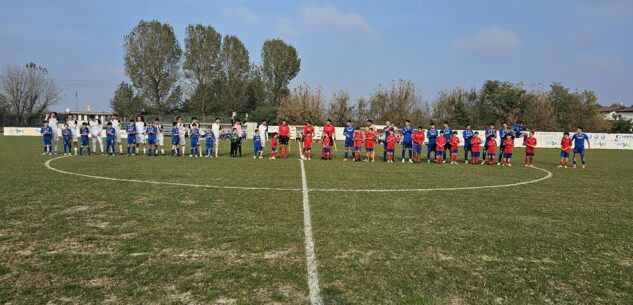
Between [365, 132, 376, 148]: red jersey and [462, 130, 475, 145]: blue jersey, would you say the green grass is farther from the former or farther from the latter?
[462, 130, 475, 145]: blue jersey

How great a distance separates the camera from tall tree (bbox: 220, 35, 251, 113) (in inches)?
2564

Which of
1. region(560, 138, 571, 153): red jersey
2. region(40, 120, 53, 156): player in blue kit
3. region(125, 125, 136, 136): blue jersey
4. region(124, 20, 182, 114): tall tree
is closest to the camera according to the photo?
region(560, 138, 571, 153): red jersey

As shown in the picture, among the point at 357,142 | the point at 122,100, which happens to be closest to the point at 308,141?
the point at 357,142

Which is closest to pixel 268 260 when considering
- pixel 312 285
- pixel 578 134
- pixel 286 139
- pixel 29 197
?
pixel 312 285

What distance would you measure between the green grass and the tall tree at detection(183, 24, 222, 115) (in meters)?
55.4

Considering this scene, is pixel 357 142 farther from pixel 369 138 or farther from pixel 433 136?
pixel 433 136

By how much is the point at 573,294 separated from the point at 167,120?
55343 mm

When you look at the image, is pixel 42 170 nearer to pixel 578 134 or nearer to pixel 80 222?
pixel 80 222

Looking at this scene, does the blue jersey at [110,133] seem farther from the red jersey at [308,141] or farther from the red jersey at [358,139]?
the red jersey at [358,139]

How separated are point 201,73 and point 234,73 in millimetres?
5419

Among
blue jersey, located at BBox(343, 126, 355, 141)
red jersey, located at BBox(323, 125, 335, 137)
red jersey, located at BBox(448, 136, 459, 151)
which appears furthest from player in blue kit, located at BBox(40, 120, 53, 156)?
red jersey, located at BBox(448, 136, 459, 151)

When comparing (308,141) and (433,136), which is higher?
(433,136)

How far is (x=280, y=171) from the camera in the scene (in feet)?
45.9

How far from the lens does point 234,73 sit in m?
65.9
